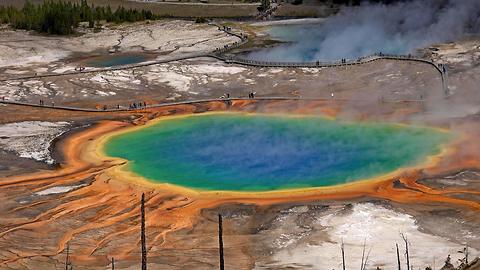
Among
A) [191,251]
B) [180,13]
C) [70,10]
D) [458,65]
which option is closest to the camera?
[191,251]

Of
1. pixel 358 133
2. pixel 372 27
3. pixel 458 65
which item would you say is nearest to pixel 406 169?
pixel 358 133

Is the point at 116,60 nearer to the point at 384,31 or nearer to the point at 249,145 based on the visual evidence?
the point at 384,31

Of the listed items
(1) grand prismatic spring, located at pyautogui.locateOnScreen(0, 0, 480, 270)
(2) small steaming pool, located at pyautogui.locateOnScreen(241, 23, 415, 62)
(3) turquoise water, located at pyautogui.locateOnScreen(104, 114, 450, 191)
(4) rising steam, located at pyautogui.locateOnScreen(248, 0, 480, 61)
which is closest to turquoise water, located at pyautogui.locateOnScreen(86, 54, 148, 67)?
(1) grand prismatic spring, located at pyautogui.locateOnScreen(0, 0, 480, 270)

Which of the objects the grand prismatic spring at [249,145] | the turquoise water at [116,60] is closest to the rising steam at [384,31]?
the grand prismatic spring at [249,145]

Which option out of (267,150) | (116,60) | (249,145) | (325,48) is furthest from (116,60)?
(267,150)

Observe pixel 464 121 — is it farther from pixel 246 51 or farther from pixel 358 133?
pixel 246 51

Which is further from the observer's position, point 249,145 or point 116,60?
point 116,60

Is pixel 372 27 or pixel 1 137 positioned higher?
pixel 372 27
